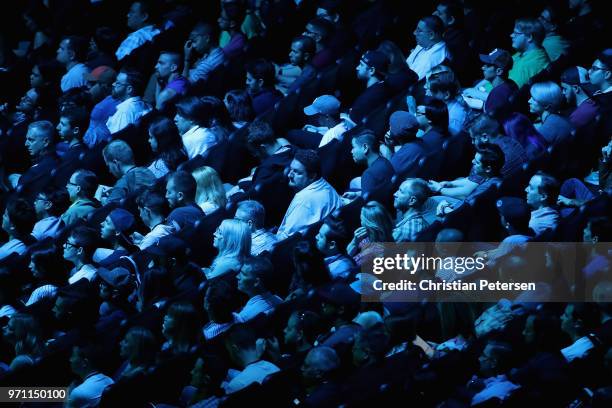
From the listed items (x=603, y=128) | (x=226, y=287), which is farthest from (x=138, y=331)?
(x=603, y=128)

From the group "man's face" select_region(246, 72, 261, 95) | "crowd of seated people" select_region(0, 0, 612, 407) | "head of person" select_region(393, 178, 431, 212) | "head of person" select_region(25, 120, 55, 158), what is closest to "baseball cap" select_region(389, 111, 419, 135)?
"crowd of seated people" select_region(0, 0, 612, 407)

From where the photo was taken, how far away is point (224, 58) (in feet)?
43.6

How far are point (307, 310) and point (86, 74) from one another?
3.85m

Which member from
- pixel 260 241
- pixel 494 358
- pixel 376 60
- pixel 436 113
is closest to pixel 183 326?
pixel 260 241

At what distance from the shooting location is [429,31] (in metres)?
12.5

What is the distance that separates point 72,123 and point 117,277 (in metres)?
2.17

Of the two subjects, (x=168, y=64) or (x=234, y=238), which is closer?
(x=234, y=238)

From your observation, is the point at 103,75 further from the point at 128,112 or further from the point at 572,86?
the point at 572,86

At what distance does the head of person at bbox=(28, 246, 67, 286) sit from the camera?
1125cm

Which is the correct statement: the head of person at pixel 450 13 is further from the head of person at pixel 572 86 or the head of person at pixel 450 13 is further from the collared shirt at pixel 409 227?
the collared shirt at pixel 409 227

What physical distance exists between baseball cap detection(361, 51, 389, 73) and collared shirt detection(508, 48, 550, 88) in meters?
0.79

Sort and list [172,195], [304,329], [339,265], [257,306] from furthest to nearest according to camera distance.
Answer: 1. [172,195]
2. [339,265]
3. [257,306]
4. [304,329]

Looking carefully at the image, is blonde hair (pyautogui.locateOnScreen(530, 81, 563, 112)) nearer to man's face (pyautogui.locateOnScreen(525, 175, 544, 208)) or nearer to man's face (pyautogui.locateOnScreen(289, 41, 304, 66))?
man's face (pyautogui.locateOnScreen(525, 175, 544, 208))

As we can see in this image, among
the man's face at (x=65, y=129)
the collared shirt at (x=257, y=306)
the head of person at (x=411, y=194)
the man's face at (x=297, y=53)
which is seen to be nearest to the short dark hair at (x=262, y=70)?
the man's face at (x=297, y=53)
